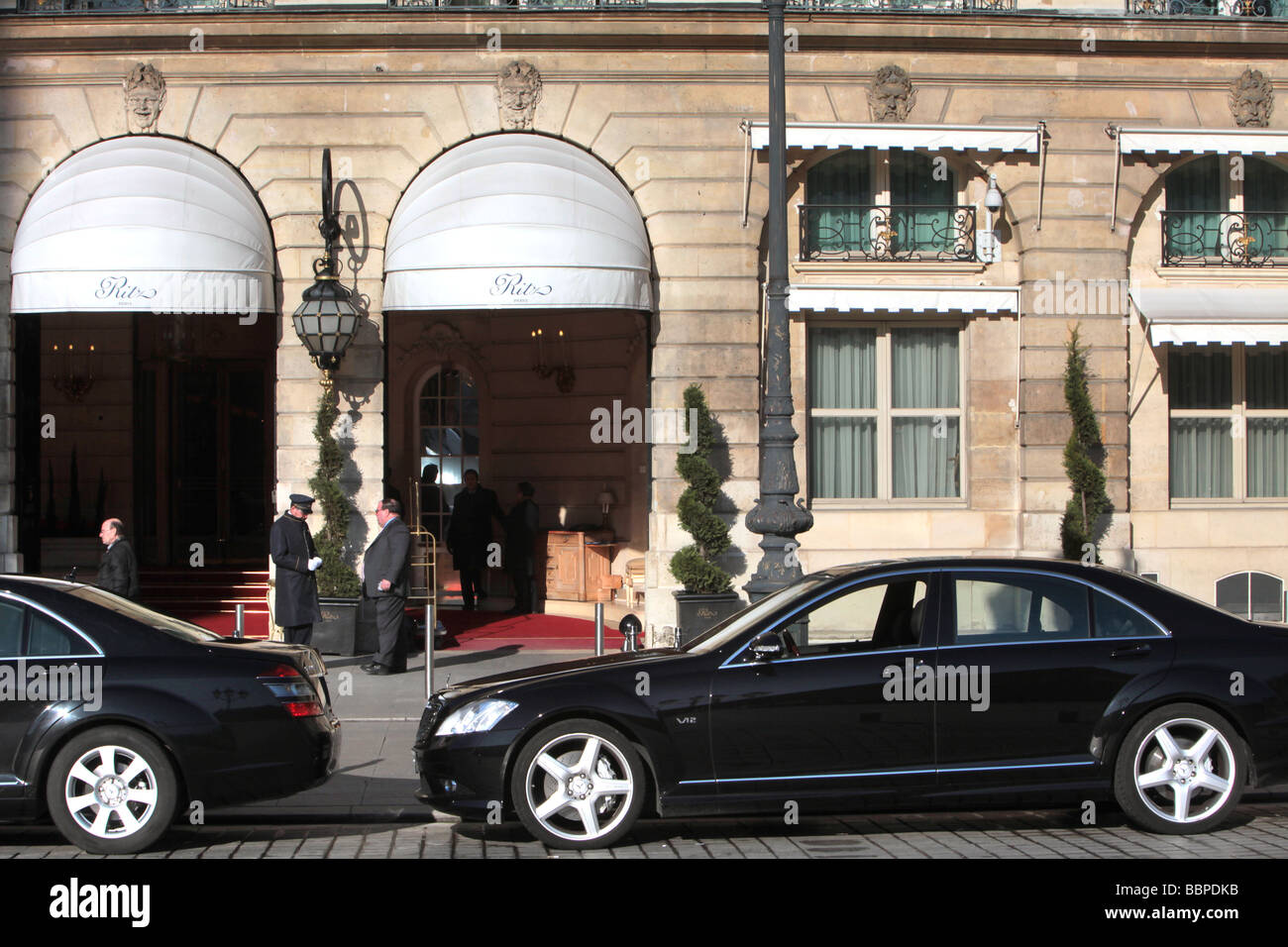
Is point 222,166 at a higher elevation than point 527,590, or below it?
higher

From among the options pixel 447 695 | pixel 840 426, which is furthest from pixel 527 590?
pixel 447 695

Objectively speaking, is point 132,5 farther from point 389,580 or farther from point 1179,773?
point 1179,773

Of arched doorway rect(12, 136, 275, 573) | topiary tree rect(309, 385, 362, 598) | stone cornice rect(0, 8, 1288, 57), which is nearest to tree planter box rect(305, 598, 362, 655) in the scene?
topiary tree rect(309, 385, 362, 598)

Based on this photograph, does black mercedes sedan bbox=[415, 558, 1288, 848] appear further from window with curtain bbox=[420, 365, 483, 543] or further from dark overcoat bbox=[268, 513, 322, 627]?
window with curtain bbox=[420, 365, 483, 543]

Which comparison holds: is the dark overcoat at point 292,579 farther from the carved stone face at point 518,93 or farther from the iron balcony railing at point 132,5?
the iron balcony railing at point 132,5

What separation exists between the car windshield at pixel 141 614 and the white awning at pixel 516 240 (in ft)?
22.9

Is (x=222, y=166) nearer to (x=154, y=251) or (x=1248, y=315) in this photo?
(x=154, y=251)

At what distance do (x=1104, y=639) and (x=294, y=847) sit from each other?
474 centimetres

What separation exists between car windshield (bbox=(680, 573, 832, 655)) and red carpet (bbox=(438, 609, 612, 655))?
283 inches

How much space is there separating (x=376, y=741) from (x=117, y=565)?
3.67 metres

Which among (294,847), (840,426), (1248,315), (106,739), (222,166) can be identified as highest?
(222,166)

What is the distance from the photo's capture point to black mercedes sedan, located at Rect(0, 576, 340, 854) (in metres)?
7.27

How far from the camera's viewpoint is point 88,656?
7.53 meters

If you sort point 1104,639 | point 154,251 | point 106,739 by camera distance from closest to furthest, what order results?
point 106,739
point 1104,639
point 154,251
